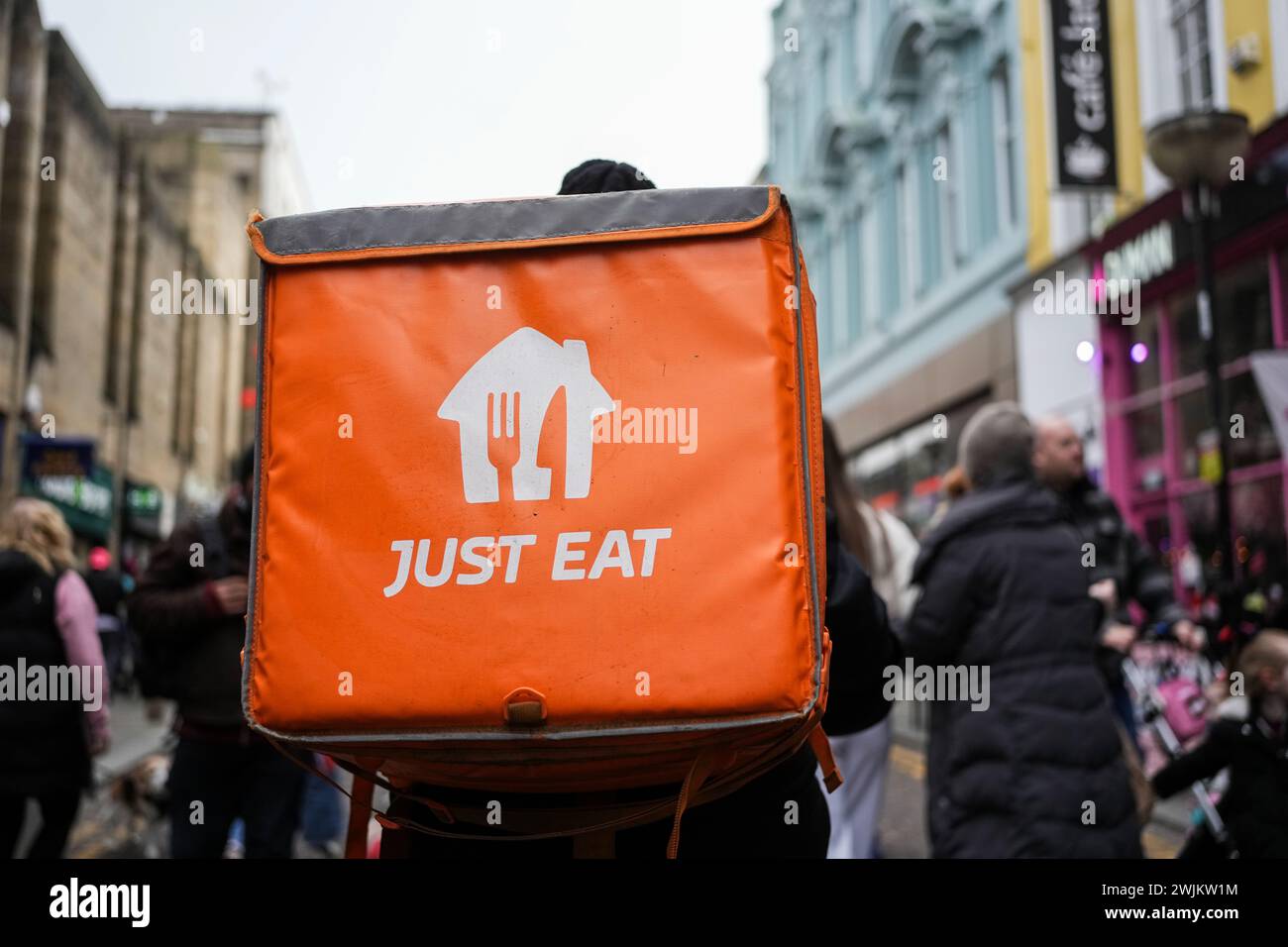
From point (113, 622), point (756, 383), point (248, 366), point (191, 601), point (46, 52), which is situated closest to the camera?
point (756, 383)

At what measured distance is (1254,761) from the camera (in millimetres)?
3898

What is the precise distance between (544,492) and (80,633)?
3934 millimetres

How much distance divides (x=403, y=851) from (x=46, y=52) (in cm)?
1967

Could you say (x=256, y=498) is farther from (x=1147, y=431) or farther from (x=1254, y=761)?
(x=1147, y=431)

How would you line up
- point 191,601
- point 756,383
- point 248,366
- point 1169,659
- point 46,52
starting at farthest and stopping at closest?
point 248,366, point 46,52, point 1169,659, point 191,601, point 756,383

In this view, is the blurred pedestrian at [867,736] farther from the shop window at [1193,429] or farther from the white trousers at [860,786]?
the shop window at [1193,429]

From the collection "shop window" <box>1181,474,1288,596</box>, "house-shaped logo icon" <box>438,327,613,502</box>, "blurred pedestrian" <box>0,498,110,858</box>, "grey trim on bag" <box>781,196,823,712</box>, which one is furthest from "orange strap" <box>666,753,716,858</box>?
"shop window" <box>1181,474,1288,596</box>

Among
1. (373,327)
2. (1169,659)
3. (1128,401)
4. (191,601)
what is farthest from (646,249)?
(1128,401)

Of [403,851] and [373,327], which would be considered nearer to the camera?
[373,327]

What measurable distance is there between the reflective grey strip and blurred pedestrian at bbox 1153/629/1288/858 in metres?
3.00

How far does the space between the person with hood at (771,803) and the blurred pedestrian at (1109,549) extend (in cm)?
310

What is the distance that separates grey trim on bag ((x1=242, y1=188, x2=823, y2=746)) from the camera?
156cm
